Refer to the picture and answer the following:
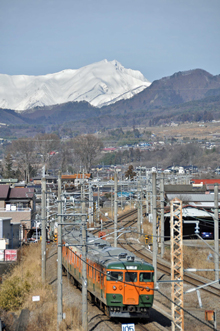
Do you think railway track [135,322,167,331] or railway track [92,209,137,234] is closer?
railway track [135,322,167,331]

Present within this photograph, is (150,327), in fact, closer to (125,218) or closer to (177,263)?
(177,263)

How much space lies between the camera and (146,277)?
16.9m

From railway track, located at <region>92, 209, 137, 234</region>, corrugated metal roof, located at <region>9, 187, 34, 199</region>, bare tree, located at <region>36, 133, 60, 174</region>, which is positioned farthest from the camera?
bare tree, located at <region>36, 133, 60, 174</region>


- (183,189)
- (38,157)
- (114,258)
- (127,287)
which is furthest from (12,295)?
(38,157)

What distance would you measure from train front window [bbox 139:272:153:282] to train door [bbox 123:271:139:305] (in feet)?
0.62

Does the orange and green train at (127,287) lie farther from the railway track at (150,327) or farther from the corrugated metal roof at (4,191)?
the corrugated metal roof at (4,191)

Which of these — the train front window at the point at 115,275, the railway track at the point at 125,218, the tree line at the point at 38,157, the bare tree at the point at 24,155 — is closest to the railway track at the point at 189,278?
the train front window at the point at 115,275

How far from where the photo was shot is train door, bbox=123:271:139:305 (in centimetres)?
1659

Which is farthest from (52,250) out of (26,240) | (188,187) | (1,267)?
(188,187)

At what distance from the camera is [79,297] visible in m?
21.3

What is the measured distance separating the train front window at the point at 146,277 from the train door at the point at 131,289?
0.19 meters

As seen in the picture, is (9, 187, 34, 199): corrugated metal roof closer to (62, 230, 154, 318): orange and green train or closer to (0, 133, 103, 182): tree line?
(62, 230, 154, 318): orange and green train

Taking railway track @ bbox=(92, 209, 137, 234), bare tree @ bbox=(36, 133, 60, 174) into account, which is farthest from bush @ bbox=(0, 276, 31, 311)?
bare tree @ bbox=(36, 133, 60, 174)

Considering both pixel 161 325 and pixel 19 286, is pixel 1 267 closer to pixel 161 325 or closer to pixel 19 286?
pixel 19 286
